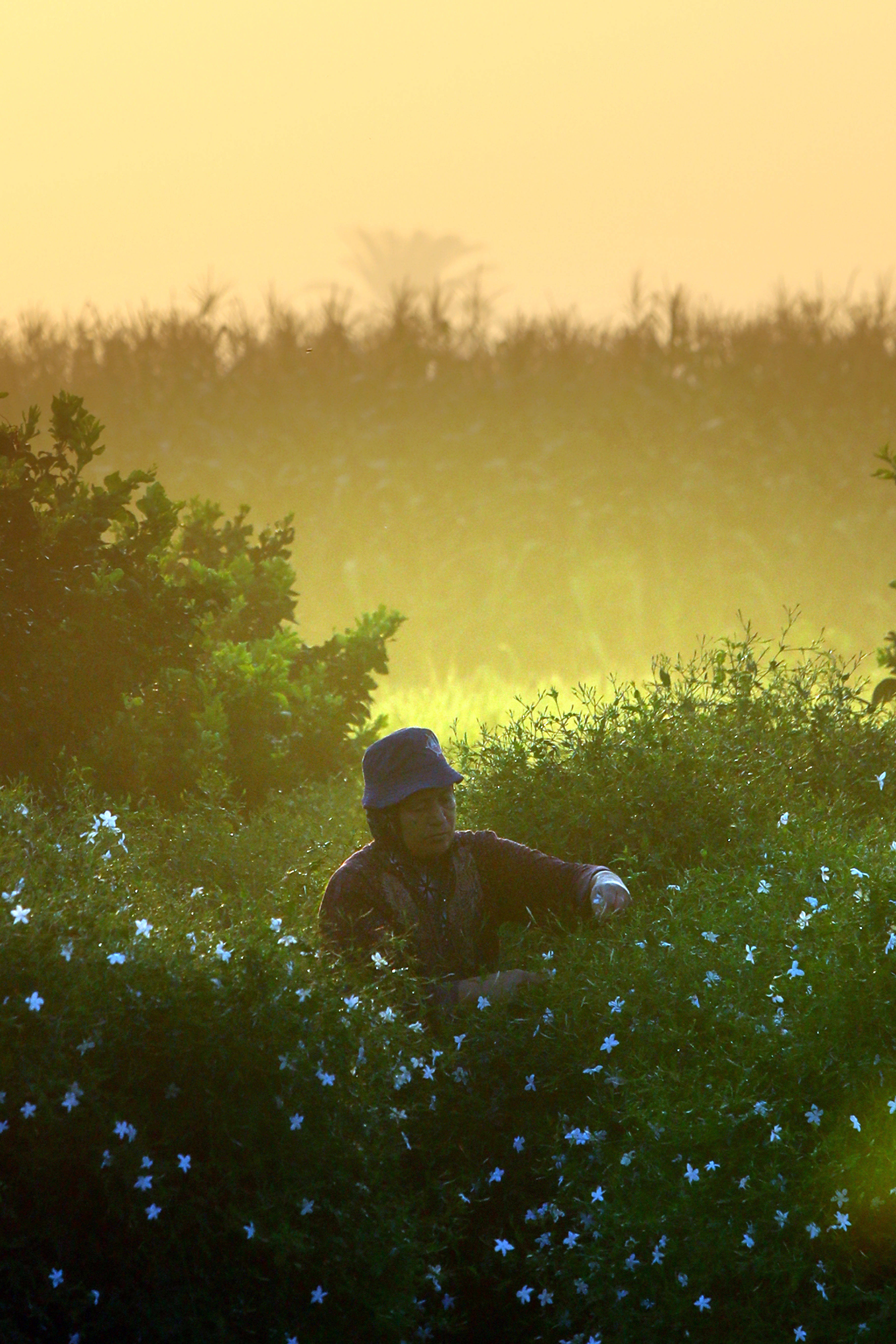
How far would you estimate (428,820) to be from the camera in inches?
194

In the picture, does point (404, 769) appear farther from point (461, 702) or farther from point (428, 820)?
point (461, 702)

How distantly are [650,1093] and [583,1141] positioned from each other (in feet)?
0.83

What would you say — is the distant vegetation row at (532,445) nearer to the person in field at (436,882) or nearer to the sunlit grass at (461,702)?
the sunlit grass at (461,702)

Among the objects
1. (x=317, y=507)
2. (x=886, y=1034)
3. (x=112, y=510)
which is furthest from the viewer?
(x=317, y=507)

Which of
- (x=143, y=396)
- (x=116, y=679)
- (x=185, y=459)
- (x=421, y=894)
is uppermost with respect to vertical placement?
(x=143, y=396)

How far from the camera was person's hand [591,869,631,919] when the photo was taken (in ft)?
16.2

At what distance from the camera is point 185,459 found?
2308 centimetres

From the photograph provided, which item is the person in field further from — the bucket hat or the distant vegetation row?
the distant vegetation row

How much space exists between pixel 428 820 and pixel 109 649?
109 inches

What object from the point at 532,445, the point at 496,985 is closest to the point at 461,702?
the point at 496,985

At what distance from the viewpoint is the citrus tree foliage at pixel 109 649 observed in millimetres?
6770

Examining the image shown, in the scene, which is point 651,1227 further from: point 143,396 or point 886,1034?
point 143,396

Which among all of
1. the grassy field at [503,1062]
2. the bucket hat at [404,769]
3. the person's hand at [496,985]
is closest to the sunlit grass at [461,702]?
the grassy field at [503,1062]

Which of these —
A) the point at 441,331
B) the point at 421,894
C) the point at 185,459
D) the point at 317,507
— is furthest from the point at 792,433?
the point at 421,894
